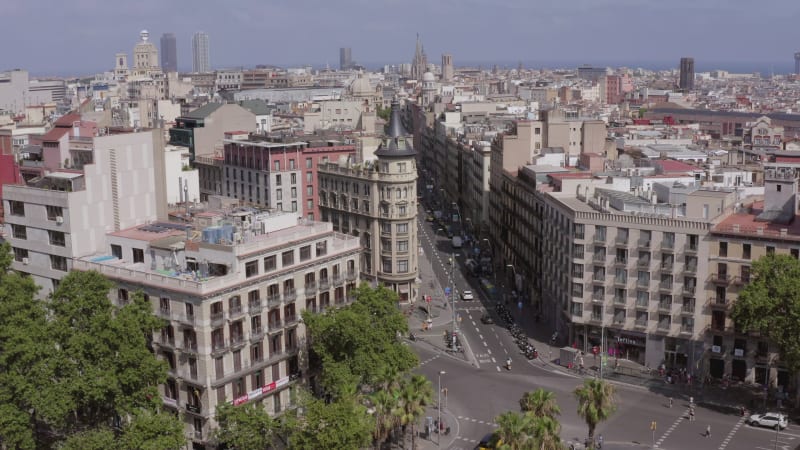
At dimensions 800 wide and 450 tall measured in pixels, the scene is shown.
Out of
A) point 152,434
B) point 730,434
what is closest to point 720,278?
point 730,434

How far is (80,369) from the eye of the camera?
7819 cm

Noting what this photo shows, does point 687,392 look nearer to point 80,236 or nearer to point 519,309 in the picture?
point 519,309

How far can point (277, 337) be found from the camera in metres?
90.4

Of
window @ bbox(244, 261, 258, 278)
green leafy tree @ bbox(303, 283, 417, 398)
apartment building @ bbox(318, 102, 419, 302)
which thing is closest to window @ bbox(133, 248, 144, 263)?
A: window @ bbox(244, 261, 258, 278)

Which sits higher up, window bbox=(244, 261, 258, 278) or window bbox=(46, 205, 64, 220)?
window bbox=(46, 205, 64, 220)

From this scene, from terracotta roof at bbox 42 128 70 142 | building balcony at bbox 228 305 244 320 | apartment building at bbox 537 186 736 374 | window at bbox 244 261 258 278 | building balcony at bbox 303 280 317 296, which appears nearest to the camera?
building balcony at bbox 228 305 244 320

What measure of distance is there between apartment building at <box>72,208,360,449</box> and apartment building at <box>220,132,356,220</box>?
165 feet

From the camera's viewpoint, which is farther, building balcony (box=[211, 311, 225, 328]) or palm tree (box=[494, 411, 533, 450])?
building balcony (box=[211, 311, 225, 328])

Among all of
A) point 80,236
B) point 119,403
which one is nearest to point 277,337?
point 119,403

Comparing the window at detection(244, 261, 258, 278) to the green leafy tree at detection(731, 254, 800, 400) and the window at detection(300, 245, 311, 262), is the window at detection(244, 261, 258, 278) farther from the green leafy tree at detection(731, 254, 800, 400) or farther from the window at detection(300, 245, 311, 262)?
the green leafy tree at detection(731, 254, 800, 400)

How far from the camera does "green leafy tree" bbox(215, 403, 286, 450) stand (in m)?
76.6

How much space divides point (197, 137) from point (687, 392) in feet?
355

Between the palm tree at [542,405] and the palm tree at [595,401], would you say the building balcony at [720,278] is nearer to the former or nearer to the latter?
the palm tree at [595,401]

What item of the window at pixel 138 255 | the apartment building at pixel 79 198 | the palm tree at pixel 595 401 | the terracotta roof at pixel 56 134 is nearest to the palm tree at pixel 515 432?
the palm tree at pixel 595 401
